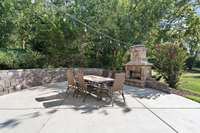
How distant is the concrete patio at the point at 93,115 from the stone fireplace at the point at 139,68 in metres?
2.94

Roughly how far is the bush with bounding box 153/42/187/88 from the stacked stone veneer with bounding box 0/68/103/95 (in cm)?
559

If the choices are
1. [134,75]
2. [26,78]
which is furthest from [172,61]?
[26,78]

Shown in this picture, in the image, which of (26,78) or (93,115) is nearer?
(93,115)

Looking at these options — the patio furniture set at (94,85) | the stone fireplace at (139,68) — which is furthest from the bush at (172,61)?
the patio furniture set at (94,85)

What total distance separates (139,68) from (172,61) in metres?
1.62

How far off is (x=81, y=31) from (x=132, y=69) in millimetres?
4199

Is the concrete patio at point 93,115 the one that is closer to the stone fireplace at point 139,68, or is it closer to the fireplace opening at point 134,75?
the stone fireplace at point 139,68

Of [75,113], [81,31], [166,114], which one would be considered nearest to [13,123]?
[75,113]

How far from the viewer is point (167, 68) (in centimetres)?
976

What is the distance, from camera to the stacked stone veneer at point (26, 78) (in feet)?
24.3

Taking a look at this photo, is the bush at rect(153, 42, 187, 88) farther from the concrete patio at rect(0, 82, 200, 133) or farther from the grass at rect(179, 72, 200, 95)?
the concrete patio at rect(0, 82, 200, 133)

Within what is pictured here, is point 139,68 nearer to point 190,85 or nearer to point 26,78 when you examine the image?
point 190,85

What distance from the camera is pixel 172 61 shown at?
A: 958cm

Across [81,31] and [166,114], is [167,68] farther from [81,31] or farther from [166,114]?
[81,31]
